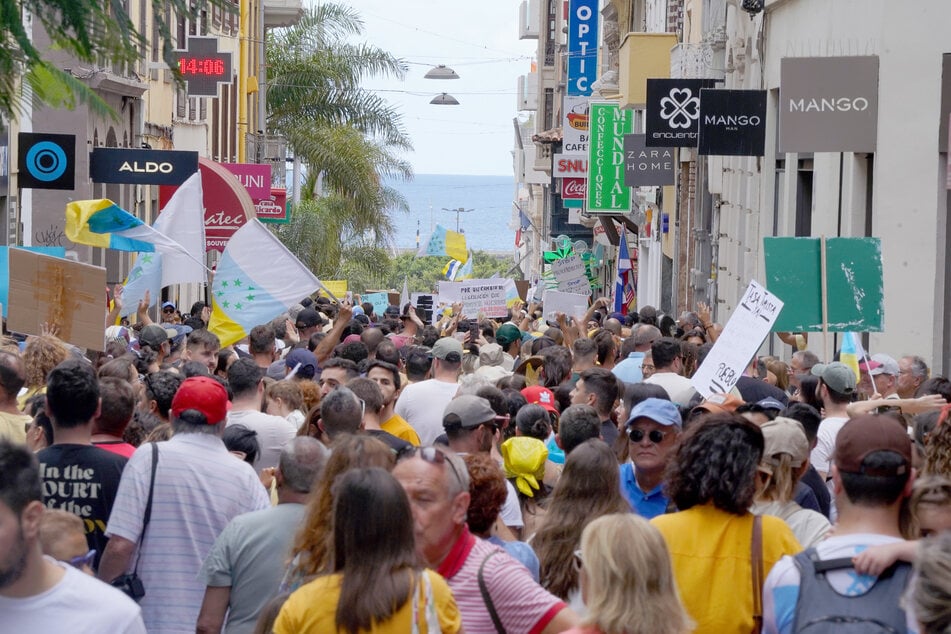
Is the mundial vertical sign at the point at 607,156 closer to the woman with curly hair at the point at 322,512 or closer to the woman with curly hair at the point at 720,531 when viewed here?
the woman with curly hair at the point at 720,531

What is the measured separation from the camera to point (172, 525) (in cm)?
619

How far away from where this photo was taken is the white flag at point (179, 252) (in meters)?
15.1

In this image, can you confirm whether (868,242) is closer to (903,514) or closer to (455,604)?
(903,514)

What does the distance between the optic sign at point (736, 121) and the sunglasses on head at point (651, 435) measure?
1339cm

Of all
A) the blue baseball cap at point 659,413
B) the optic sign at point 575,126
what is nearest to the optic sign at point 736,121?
the blue baseball cap at point 659,413

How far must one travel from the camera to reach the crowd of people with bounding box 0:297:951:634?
4.28 metres

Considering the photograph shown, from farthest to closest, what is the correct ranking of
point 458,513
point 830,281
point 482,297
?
point 482,297 → point 830,281 → point 458,513

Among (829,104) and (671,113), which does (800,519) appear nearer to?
(829,104)

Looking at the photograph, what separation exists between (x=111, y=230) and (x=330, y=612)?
11.8 m

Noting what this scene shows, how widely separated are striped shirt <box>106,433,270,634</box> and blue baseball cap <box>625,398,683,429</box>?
5.80ft

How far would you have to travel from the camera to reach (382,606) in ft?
13.9

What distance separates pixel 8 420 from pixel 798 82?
937cm

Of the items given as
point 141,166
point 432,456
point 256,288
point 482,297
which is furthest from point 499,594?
point 141,166

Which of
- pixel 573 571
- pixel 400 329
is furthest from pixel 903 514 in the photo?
pixel 400 329
